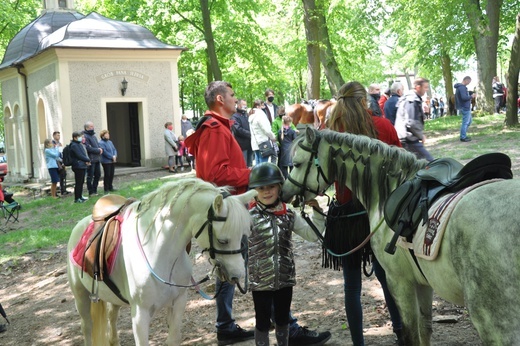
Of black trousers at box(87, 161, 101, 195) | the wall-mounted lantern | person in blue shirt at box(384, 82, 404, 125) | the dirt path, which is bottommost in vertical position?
the dirt path

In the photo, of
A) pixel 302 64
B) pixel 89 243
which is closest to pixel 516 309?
pixel 89 243

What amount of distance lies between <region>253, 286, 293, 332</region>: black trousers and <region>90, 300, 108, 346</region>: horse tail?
142cm

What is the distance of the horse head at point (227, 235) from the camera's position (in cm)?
379

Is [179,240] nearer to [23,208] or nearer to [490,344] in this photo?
[490,344]

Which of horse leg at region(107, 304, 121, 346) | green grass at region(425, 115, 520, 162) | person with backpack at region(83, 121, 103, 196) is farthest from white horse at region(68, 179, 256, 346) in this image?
person with backpack at region(83, 121, 103, 196)

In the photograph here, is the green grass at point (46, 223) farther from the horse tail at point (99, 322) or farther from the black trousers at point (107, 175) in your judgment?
the horse tail at point (99, 322)

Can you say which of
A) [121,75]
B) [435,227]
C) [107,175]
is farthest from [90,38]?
[435,227]

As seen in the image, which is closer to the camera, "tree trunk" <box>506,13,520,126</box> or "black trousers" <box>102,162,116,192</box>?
"black trousers" <box>102,162,116,192</box>

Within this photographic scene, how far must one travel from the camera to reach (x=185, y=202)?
4000mm

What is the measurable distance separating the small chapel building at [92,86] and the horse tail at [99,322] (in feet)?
56.5

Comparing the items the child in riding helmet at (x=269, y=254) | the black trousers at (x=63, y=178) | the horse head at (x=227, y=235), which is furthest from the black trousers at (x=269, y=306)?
the black trousers at (x=63, y=178)

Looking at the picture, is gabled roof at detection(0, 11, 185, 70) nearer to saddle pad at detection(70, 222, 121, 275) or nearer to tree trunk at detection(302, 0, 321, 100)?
tree trunk at detection(302, 0, 321, 100)

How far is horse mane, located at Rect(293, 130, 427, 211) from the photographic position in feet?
13.3

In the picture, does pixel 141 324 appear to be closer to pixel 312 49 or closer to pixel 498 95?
pixel 312 49
